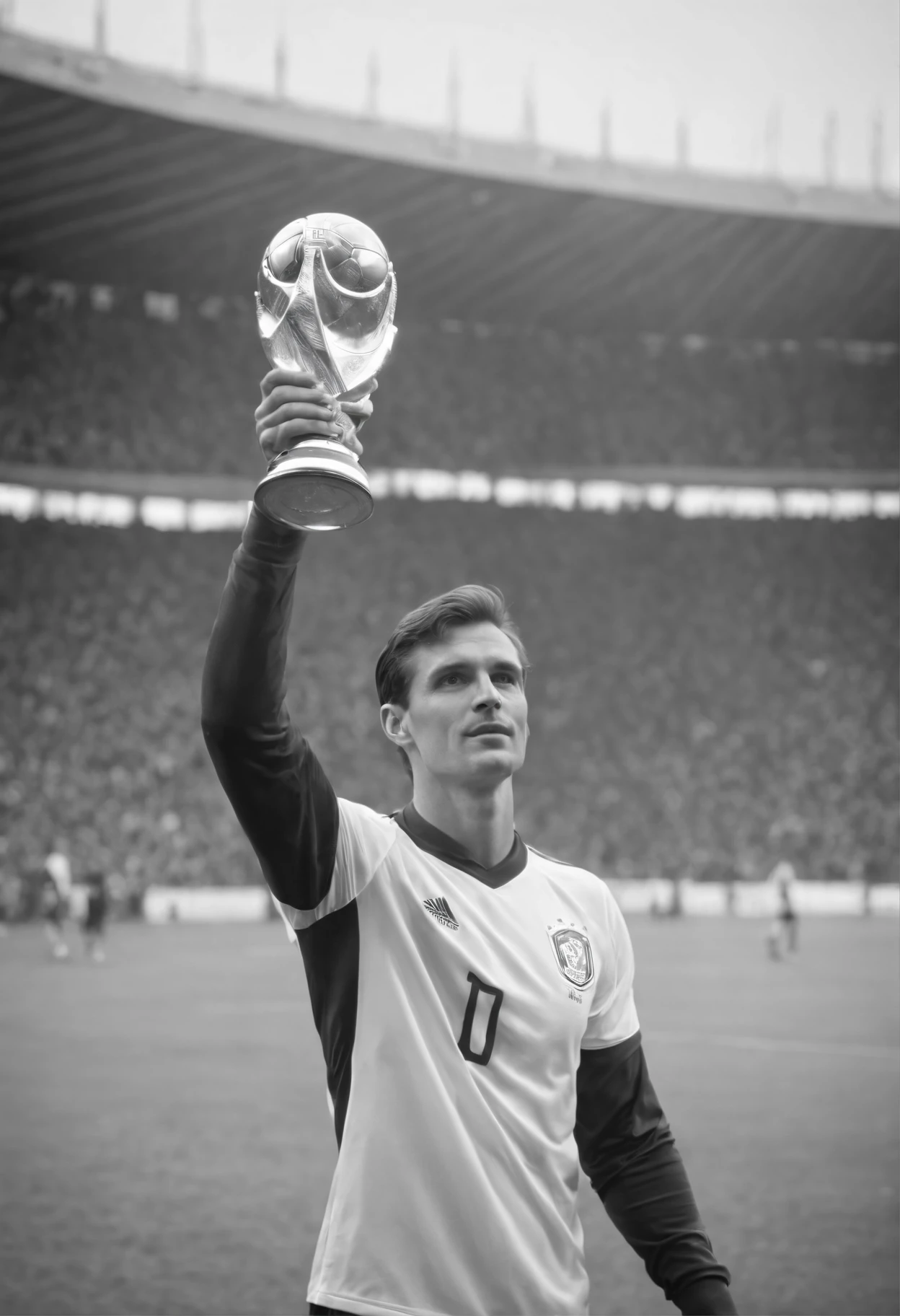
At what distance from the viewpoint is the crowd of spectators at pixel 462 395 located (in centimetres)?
2750

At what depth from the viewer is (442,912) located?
206cm

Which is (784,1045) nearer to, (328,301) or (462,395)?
(328,301)

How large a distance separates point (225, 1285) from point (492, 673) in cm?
408

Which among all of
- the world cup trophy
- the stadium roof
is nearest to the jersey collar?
the world cup trophy

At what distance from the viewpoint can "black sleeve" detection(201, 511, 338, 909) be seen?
1776mm

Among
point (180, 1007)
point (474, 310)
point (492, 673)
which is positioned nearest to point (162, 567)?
point (474, 310)

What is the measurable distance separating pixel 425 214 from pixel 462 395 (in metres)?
5.26

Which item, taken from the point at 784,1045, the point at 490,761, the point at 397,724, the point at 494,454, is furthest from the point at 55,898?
the point at 494,454

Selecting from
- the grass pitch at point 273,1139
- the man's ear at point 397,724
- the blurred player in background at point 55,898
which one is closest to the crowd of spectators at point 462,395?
the blurred player in background at point 55,898

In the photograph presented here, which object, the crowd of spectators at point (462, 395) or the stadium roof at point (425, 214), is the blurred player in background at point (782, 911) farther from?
the crowd of spectators at point (462, 395)

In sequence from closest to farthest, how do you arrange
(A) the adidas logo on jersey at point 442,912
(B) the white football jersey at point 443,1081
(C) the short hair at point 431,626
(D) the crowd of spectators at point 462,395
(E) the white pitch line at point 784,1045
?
(B) the white football jersey at point 443,1081 → (A) the adidas logo on jersey at point 442,912 → (C) the short hair at point 431,626 → (E) the white pitch line at point 784,1045 → (D) the crowd of spectators at point 462,395

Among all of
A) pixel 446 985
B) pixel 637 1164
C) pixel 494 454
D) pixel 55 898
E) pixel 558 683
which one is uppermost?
pixel 494 454

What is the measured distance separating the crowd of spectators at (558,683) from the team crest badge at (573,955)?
2058cm

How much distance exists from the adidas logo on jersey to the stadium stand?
20675mm
